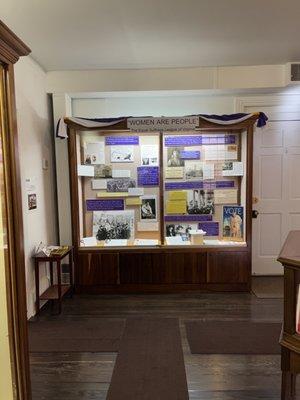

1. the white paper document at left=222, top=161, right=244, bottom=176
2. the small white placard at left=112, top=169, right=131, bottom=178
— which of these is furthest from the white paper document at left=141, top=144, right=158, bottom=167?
the white paper document at left=222, top=161, right=244, bottom=176

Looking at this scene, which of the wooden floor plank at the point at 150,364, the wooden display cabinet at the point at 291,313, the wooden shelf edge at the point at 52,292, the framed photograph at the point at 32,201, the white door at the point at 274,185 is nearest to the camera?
the wooden display cabinet at the point at 291,313

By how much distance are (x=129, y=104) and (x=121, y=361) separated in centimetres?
312

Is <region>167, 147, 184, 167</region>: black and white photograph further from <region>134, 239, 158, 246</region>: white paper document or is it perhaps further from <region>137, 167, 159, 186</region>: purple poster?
<region>134, 239, 158, 246</region>: white paper document

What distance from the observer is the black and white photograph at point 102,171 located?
4.20 metres

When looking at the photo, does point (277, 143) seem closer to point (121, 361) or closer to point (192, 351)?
point (192, 351)

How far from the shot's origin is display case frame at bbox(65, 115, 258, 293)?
398 centimetres

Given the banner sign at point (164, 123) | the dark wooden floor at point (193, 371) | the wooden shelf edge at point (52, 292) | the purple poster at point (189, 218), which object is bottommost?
the dark wooden floor at point (193, 371)

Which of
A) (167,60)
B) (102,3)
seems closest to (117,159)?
(167,60)

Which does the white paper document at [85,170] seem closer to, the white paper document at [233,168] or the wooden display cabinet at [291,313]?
the white paper document at [233,168]

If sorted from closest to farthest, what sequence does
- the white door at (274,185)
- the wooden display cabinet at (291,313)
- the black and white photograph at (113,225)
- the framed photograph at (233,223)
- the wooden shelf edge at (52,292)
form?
the wooden display cabinet at (291,313), the wooden shelf edge at (52,292), the framed photograph at (233,223), the black and white photograph at (113,225), the white door at (274,185)

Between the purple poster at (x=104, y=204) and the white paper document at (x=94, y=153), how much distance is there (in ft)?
1.66

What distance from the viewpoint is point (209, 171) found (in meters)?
4.16

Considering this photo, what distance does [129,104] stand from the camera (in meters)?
4.35

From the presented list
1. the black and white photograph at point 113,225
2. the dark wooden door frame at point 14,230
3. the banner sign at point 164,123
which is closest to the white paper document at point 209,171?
the banner sign at point 164,123
